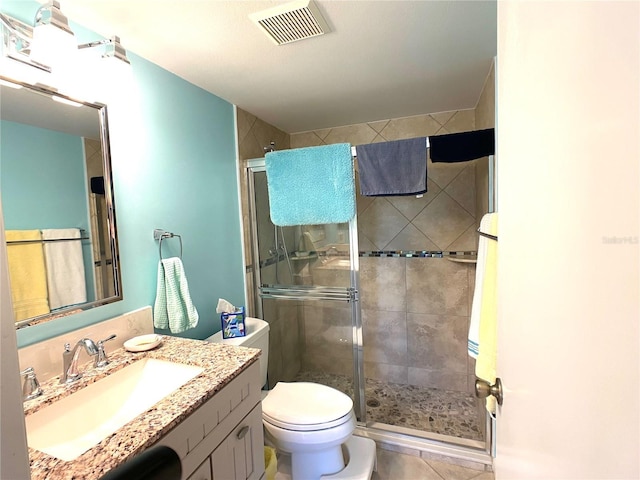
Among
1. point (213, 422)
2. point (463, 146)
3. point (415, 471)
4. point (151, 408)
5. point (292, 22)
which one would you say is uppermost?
point (292, 22)

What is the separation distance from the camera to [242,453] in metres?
1.13

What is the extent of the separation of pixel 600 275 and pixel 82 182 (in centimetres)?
153

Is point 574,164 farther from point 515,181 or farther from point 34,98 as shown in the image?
point 34,98

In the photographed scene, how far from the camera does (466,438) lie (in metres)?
1.93

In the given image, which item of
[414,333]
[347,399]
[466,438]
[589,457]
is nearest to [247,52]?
[589,457]

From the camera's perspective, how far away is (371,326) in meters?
2.66

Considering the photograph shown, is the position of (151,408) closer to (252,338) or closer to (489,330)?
(252,338)

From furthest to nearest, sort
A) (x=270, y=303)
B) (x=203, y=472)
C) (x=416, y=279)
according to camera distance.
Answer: (x=416, y=279)
(x=270, y=303)
(x=203, y=472)

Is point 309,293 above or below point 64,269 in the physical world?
below

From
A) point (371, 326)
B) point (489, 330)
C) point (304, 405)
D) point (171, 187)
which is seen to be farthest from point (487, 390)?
point (371, 326)

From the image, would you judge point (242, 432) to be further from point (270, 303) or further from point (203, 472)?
point (270, 303)

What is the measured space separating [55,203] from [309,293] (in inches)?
57.2

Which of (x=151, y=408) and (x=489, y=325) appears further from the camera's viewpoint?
(x=489, y=325)

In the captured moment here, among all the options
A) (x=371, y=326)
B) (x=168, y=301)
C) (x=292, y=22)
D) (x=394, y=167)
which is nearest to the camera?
(x=292, y=22)
